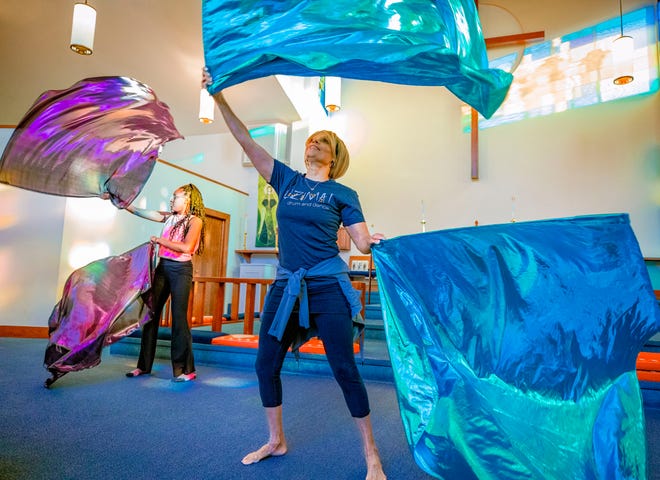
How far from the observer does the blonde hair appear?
1.62 metres

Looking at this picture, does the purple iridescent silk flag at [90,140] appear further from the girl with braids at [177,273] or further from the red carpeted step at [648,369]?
the red carpeted step at [648,369]

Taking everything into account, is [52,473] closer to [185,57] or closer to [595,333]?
[595,333]

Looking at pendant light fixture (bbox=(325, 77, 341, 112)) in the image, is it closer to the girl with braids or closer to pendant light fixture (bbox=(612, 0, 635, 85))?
the girl with braids

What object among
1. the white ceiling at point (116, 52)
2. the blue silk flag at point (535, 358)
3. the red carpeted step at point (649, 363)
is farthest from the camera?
the white ceiling at point (116, 52)

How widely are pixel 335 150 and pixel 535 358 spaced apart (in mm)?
972

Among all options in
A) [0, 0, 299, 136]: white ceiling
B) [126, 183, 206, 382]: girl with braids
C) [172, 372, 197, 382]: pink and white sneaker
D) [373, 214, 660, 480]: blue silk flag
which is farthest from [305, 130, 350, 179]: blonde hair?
[0, 0, 299, 136]: white ceiling

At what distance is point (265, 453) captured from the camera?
63.2 inches

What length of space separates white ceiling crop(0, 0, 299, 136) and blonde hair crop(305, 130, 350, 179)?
3403 mm

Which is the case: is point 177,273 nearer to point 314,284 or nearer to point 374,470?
point 314,284

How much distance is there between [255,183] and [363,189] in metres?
1.76

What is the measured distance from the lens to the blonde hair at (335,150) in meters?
1.62

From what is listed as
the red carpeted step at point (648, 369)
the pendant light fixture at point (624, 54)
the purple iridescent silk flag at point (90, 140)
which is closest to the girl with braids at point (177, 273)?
the purple iridescent silk flag at point (90, 140)

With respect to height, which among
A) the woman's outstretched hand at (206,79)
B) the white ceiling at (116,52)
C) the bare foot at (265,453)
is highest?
the white ceiling at (116,52)

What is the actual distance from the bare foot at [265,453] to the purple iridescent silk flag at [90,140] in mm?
1627
